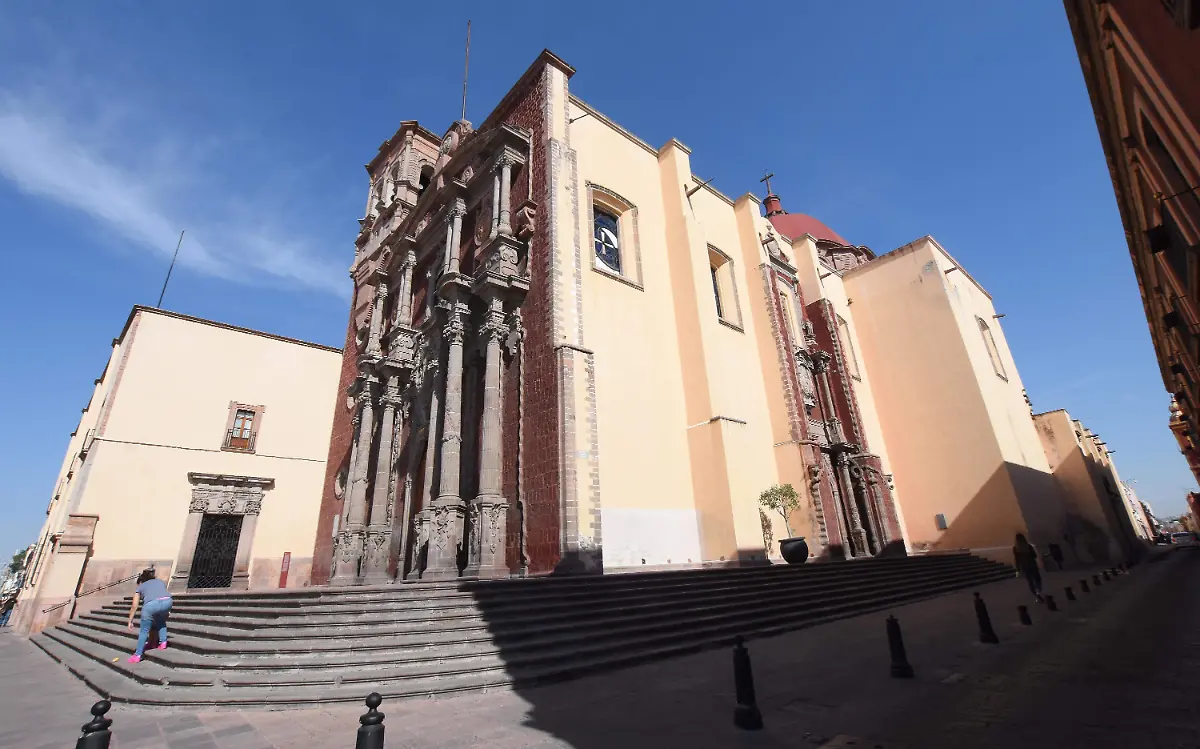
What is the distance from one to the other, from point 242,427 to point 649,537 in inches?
636

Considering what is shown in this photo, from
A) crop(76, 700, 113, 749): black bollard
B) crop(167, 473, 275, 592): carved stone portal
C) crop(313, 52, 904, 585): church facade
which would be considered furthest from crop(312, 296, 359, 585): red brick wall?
crop(76, 700, 113, 749): black bollard

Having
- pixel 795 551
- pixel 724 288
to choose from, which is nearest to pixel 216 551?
pixel 795 551

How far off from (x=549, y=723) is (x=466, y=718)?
30.3 inches

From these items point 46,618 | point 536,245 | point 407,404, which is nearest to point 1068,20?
point 536,245

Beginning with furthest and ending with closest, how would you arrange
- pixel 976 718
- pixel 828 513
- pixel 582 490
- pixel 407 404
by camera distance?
1. pixel 407 404
2. pixel 828 513
3. pixel 582 490
4. pixel 976 718

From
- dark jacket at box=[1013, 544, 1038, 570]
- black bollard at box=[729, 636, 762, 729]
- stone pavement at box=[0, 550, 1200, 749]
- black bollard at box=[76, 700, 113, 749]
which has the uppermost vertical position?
dark jacket at box=[1013, 544, 1038, 570]

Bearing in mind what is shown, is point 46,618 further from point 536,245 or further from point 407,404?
point 536,245

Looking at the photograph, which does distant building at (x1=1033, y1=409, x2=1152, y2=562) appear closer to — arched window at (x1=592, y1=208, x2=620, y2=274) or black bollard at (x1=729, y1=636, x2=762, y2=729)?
arched window at (x1=592, y1=208, x2=620, y2=274)

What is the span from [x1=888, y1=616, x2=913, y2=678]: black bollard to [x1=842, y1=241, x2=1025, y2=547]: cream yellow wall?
63.2 feet

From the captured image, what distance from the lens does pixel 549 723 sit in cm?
422

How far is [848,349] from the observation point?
24656 mm

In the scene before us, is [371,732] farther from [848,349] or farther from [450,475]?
[848,349]

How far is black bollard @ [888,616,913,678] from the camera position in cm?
498

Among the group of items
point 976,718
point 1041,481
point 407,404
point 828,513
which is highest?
point 407,404
